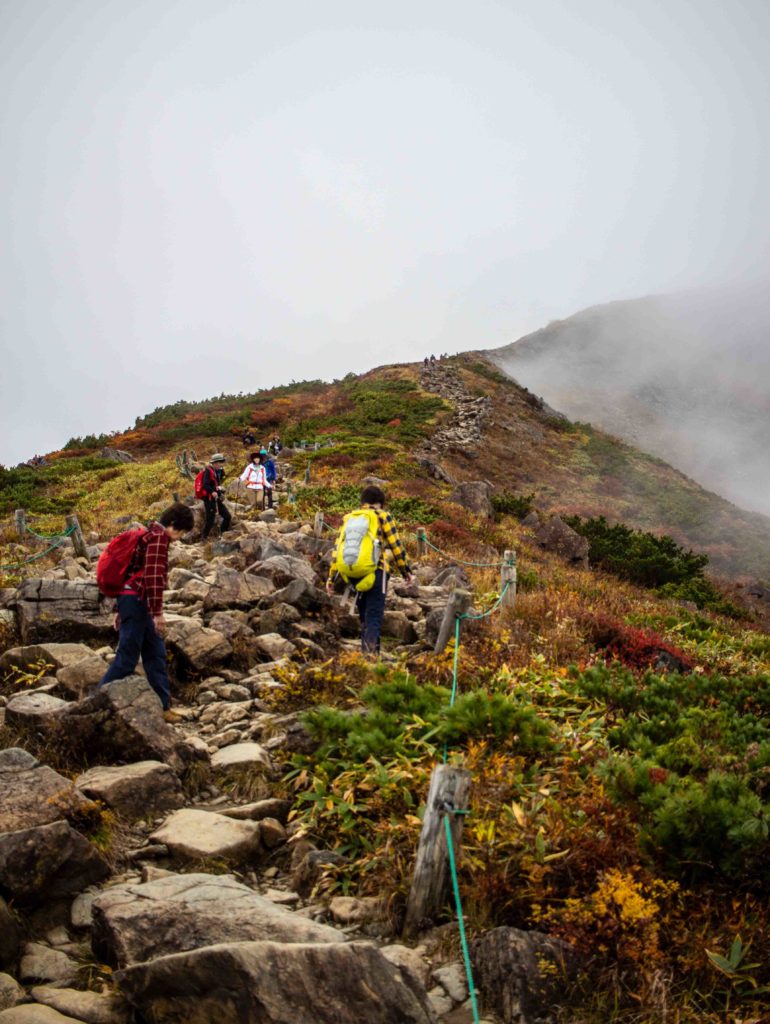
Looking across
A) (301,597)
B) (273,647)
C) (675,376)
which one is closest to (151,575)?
(273,647)

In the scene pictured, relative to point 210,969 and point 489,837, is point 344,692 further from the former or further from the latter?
point 210,969

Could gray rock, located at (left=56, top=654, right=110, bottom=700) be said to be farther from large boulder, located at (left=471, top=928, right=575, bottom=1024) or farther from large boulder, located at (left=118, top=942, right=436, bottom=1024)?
large boulder, located at (left=471, top=928, right=575, bottom=1024)

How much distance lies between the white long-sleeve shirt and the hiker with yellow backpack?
1075cm

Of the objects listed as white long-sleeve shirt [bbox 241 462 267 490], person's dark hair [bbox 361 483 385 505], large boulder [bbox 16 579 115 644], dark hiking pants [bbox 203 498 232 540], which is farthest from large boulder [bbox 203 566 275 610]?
white long-sleeve shirt [bbox 241 462 267 490]

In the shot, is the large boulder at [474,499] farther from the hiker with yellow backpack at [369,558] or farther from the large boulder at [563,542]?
the hiker with yellow backpack at [369,558]

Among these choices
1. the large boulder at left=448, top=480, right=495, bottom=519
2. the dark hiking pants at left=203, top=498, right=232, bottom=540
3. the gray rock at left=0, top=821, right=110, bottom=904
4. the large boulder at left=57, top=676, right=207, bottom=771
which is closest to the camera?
the gray rock at left=0, top=821, right=110, bottom=904

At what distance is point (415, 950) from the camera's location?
3434mm

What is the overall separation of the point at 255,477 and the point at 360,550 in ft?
37.3

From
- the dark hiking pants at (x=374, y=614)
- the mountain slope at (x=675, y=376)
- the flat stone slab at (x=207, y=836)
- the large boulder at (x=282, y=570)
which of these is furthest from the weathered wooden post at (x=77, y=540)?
A: the mountain slope at (x=675, y=376)

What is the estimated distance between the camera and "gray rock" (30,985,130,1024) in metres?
2.87

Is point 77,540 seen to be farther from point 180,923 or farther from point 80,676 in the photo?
point 180,923

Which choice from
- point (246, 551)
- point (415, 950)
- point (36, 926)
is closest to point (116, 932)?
point (36, 926)

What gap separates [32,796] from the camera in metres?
4.01

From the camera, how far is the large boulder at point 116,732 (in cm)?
511
